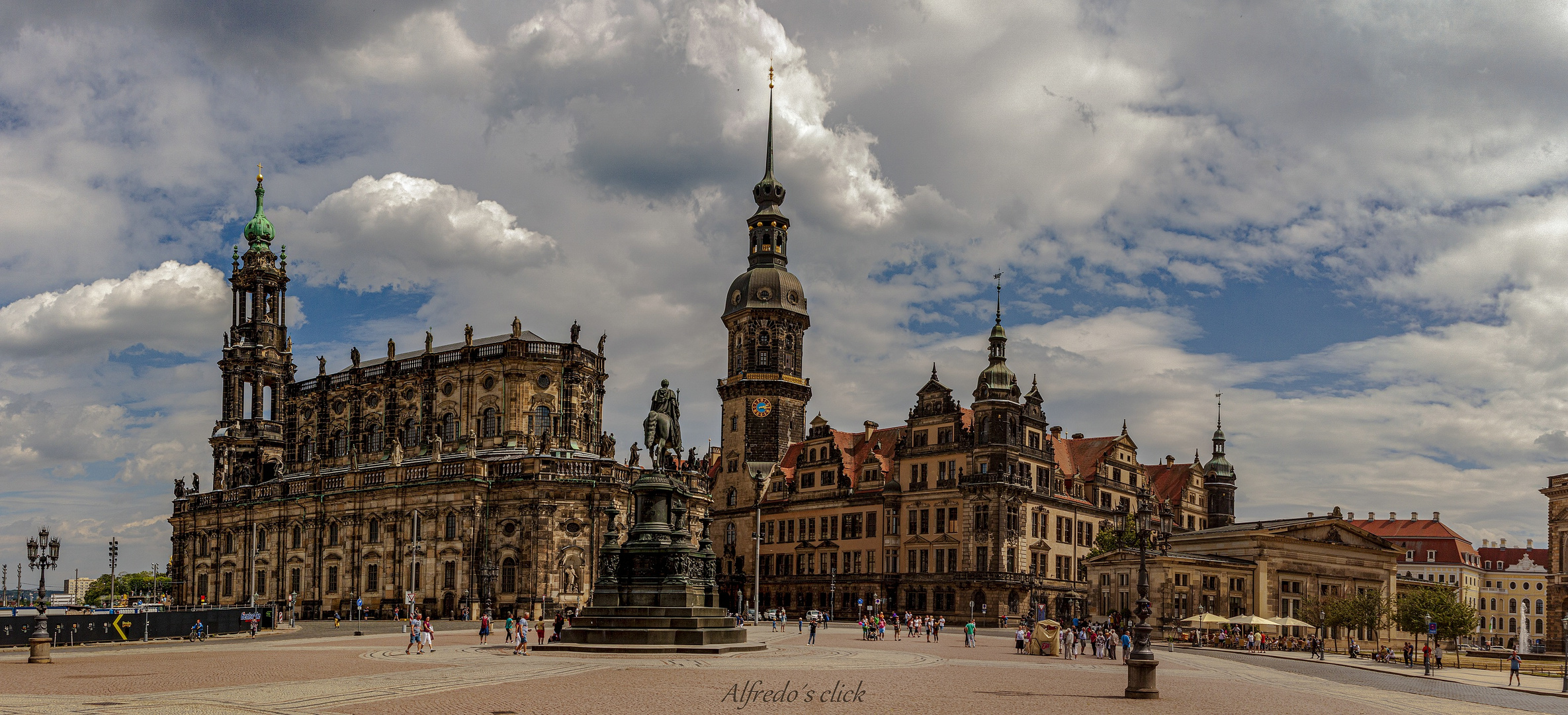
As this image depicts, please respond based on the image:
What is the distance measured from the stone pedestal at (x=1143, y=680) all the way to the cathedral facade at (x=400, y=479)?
48.2 meters

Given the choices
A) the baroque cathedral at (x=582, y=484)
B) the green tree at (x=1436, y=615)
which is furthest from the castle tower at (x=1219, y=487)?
the green tree at (x=1436, y=615)

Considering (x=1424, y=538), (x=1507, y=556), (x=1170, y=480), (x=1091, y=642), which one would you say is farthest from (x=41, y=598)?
(x=1507, y=556)

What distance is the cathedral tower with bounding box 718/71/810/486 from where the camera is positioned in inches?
3878

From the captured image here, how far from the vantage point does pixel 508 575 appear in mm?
78938

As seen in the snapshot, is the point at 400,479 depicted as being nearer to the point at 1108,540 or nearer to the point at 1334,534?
the point at 1108,540

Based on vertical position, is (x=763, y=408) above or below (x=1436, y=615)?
above

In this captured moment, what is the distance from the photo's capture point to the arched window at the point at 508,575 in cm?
7856

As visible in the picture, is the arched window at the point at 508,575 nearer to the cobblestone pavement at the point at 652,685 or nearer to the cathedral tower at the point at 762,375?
the cathedral tower at the point at 762,375

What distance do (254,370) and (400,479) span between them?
89.9 feet

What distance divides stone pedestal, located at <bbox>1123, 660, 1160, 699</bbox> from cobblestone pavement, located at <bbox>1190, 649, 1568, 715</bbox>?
8974 millimetres

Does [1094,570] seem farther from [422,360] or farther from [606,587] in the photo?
[422,360]

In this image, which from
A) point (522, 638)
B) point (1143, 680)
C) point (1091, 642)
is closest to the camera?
point (1143, 680)

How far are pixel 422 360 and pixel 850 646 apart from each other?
50996 mm

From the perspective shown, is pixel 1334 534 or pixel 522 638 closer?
pixel 522 638
